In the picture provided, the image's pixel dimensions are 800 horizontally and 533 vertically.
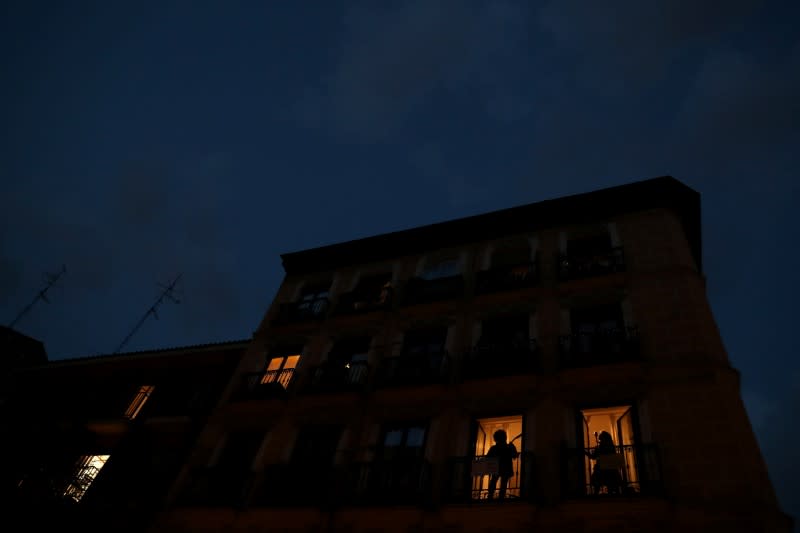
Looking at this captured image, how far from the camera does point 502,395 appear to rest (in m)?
14.0

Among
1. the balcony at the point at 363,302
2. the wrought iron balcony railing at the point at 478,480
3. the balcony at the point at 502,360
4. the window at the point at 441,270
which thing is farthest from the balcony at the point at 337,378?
the window at the point at 441,270

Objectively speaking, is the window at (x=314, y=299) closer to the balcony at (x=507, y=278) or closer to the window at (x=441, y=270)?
the window at (x=441, y=270)

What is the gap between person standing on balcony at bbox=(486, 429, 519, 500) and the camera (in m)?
12.1

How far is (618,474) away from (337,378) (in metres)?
8.95

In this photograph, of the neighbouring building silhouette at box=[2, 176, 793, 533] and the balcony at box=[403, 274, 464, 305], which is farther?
the balcony at box=[403, 274, 464, 305]

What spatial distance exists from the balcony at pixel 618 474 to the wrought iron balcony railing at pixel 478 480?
807 millimetres

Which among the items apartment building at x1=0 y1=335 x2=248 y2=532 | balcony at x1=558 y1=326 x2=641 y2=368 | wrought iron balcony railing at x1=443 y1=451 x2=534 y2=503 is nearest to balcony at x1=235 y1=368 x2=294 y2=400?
apartment building at x1=0 y1=335 x2=248 y2=532

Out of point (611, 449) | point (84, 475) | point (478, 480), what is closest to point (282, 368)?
point (84, 475)

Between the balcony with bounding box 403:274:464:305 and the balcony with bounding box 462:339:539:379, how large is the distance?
3.16m

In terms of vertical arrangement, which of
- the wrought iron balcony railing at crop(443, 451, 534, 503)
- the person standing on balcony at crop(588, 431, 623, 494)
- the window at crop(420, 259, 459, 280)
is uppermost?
the window at crop(420, 259, 459, 280)

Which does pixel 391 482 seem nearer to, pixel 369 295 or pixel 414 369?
pixel 414 369

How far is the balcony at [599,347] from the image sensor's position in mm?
13359

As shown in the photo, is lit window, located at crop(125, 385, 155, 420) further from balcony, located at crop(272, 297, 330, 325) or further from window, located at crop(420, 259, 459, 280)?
window, located at crop(420, 259, 459, 280)

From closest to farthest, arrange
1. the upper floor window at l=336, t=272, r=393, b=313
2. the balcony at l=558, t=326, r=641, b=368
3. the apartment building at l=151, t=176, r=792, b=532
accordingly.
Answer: the apartment building at l=151, t=176, r=792, b=532 → the balcony at l=558, t=326, r=641, b=368 → the upper floor window at l=336, t=272, r=393, b=313
